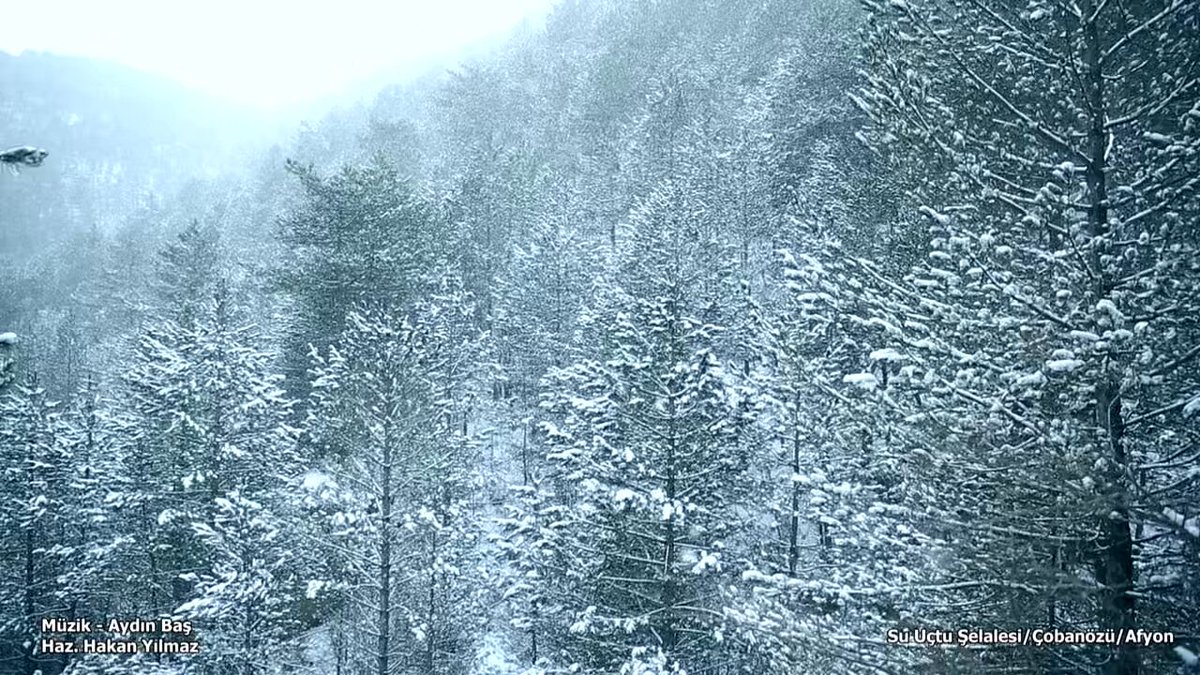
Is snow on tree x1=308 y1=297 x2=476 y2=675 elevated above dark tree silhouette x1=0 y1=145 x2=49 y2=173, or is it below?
below

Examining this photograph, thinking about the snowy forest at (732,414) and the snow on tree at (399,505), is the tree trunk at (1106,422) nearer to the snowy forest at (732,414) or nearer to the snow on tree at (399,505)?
the snowy forest at (732,414)

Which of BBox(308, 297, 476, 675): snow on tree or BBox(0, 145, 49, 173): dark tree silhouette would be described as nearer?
BBox(0, 145, 49, 173): dark tree silhouette

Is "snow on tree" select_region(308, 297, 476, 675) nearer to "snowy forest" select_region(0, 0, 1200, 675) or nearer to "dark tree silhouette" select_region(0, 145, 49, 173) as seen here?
"snowy forest" select_region(0, 0, 1200, 675)

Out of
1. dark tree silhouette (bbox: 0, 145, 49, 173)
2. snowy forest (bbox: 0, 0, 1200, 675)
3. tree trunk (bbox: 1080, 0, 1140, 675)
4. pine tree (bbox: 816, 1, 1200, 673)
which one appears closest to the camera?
dark tree silhouette (bbox: 0, 145, 49, 173)

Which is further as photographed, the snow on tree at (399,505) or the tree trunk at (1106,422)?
the snow on tree at (399,505)

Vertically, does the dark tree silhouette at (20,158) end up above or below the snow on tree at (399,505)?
above

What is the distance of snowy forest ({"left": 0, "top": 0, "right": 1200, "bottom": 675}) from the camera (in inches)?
196

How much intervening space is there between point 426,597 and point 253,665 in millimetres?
3976

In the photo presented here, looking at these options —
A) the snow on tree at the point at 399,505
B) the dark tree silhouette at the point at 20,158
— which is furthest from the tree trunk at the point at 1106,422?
the snow on tree at the point at 399,505

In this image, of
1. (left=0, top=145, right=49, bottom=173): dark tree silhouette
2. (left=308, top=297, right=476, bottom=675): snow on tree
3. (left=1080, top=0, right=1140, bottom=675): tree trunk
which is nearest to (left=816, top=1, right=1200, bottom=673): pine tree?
(left=1080, top=0, right=1140, bottom=675): tree trunk

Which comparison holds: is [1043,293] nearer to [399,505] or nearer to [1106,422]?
[1106,422]

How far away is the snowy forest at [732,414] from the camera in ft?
16.3

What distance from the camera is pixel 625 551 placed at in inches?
480

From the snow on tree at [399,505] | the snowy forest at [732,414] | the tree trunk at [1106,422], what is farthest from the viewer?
the snow on tree at [399,505]
